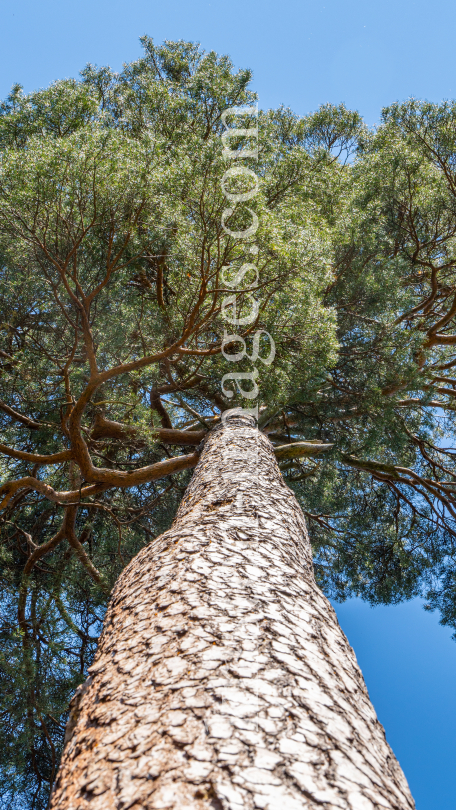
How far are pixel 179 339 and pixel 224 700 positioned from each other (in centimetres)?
398

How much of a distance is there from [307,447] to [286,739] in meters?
4.09

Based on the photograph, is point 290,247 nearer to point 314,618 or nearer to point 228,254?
point 228,254

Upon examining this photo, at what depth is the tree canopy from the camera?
190 inches

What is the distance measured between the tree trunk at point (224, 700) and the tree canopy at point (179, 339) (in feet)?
9.13

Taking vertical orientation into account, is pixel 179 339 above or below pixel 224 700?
above

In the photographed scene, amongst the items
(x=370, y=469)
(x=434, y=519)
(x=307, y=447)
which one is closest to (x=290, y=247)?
(x=307, y=447)

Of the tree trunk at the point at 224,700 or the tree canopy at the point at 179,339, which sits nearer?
the tree trunk at the point at 224,700

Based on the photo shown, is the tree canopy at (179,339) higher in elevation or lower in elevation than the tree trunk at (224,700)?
higher

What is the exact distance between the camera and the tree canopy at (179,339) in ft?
15.8

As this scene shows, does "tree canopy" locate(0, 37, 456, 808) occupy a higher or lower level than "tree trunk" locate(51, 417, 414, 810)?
higher

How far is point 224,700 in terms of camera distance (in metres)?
1.25

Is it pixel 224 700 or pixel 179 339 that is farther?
pixel 179 339

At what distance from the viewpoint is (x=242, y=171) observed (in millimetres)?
4977

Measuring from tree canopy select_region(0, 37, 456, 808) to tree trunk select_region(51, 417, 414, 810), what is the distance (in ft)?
9.13
